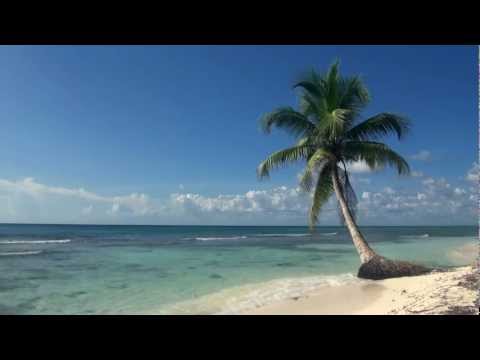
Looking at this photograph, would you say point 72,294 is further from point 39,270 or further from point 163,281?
point 39,270

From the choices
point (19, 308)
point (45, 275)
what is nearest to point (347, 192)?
point (19, 308)

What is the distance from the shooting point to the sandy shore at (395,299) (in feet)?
17.0

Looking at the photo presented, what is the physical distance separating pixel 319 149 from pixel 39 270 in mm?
13717

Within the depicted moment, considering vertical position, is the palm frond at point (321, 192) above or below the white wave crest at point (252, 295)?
above

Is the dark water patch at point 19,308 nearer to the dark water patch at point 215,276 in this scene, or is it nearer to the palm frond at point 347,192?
the dark water patch at point 215,276

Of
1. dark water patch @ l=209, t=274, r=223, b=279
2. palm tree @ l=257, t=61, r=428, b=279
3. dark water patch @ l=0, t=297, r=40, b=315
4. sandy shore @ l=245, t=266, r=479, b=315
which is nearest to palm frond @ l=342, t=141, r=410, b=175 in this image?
palm tree @ l=257, t=61, r=428, b=279

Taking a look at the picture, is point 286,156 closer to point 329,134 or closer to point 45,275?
point 329,134

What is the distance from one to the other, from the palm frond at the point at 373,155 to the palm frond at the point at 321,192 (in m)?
0.93

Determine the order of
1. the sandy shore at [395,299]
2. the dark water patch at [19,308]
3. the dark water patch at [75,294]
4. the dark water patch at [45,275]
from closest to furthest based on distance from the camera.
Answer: the sandy shore at [395,299] → the dark water patch at [19,308] → the dark water patch at [75,294] → the dark water patch at [45,275]

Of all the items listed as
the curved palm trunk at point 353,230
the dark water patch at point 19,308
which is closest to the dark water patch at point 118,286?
the dark water patch at point 19,308

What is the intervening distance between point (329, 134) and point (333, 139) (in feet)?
1.22
